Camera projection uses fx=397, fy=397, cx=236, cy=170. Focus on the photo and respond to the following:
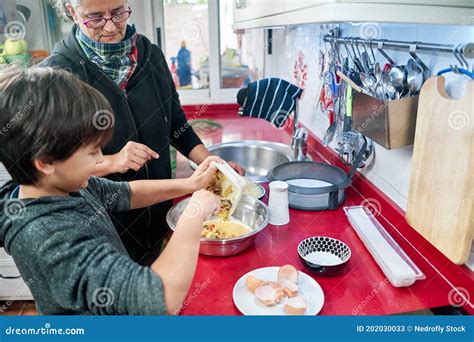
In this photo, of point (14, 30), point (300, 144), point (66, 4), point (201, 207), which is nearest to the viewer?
point (201, 207)

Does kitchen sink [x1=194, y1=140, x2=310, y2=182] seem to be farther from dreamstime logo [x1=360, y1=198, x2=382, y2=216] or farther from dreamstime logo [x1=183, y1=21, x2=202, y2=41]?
dreamstime logo [x1=183, y1=21, x2=202, y2=41]

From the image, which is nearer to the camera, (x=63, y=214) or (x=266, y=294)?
(x=63, y=214)

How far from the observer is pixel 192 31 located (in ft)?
5.96

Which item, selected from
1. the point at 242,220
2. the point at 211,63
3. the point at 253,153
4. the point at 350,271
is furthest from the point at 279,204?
the point at 211,63

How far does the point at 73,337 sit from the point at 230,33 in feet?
5.09

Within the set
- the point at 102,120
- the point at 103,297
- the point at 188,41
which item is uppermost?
the point at 188,41

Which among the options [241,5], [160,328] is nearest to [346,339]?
[160,328]

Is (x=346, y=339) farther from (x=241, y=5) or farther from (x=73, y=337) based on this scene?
(x=241, y=5)

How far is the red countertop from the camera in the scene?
64 cm

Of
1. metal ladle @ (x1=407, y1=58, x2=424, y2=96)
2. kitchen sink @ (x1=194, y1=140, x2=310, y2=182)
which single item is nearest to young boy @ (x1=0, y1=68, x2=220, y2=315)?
metal ladle @ (x1=407, y1=58, x2=424, y2=96)

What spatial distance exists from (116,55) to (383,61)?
60cm

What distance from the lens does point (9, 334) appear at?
1.95ft

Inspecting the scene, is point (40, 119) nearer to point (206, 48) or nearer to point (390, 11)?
point (390, 11)

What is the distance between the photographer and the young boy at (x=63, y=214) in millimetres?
483
